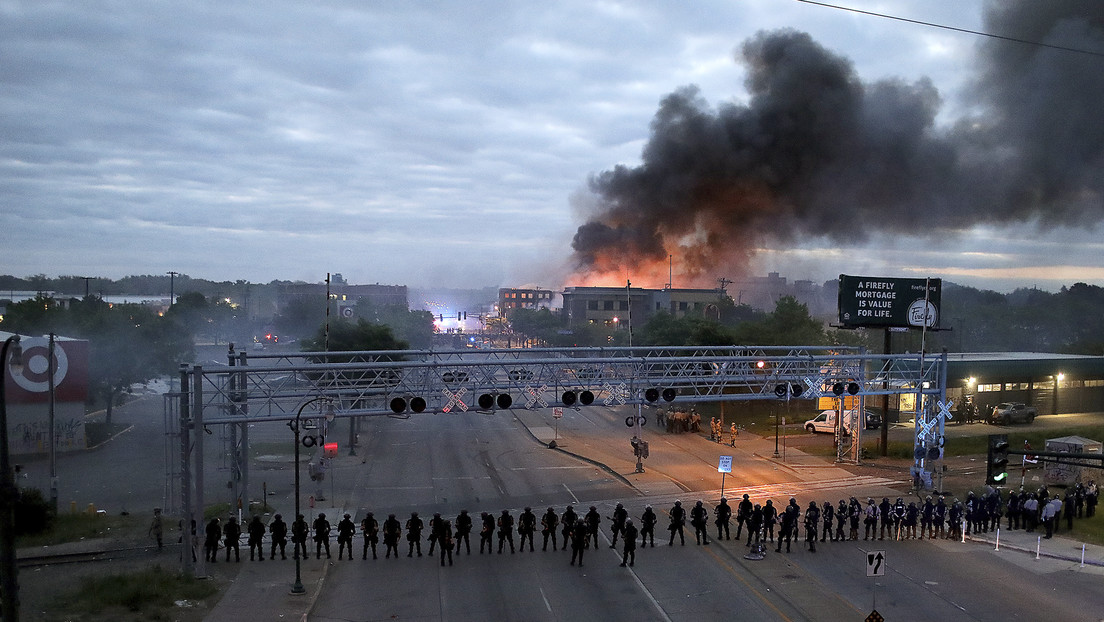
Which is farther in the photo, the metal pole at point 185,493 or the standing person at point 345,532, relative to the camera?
the standing person at point 345,532

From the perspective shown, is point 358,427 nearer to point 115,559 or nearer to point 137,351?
point 137,351

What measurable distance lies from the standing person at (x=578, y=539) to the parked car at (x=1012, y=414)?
33.4 metres

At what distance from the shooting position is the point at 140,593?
14.5 m

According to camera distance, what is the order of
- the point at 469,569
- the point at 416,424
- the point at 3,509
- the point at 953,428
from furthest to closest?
1. the point at 416,424
2. the point at 953,428
3. the point at 469,569
4. the point at 3,509

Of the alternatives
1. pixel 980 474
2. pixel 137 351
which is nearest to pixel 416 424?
pixel 137 351

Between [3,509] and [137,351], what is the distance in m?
35.3

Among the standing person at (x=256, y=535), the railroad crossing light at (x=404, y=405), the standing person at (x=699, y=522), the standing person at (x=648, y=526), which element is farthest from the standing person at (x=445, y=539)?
the standing person at (x=699, y=522)

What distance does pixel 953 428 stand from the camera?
39.9 meters

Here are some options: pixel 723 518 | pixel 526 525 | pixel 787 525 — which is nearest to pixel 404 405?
pixel 526 525

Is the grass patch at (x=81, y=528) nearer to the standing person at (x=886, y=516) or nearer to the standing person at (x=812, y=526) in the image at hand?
the standing person at (x=812, y=526)

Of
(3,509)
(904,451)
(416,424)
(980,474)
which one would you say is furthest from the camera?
(416,424)

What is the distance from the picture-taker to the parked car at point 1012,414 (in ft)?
134

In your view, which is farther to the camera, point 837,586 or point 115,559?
point 115,559

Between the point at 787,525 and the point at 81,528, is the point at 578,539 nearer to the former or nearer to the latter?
the point at 787,525
